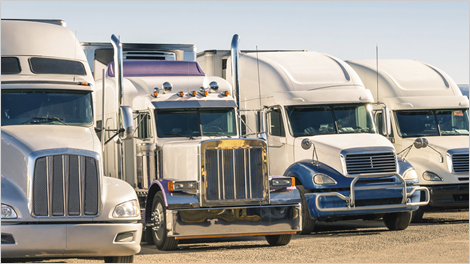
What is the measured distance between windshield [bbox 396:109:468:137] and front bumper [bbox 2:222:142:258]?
9.71 metres

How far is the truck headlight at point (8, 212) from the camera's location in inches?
386

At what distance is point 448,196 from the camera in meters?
16.8

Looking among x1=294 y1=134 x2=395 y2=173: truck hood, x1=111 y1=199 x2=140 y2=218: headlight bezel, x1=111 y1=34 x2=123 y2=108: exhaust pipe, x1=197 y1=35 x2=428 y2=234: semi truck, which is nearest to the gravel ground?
x1=197 y1=35 x2=428 y2=234: semi truck

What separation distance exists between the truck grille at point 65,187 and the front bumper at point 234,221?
2.36 m

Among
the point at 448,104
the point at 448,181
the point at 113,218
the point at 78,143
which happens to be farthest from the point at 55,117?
the point at 448,104

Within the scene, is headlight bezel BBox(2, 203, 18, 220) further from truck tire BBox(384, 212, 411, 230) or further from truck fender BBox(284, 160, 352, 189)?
truck tire BBox(384, 212, 411, 230)

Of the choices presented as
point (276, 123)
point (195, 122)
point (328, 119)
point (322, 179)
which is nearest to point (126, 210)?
point (195, 122)

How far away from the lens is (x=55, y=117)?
1180 centimetres

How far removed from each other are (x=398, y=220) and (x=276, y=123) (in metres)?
3.25

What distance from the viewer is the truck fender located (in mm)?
14812

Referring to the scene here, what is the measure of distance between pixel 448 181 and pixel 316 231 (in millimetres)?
3209

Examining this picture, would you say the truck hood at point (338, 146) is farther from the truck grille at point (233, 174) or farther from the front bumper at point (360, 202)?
the truck grille at point (233, 174)

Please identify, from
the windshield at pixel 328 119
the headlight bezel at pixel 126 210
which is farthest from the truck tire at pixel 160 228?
the windshield at pixel 328 119

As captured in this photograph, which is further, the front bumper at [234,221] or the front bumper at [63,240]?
the front bumper at [234,221]
